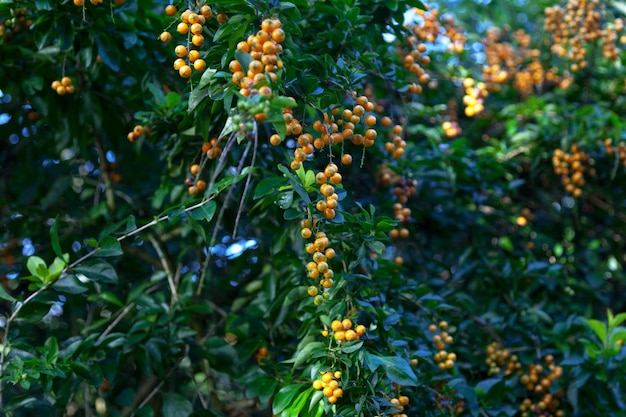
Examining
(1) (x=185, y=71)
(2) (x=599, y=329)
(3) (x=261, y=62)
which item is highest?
(3) (x=261, y=62)

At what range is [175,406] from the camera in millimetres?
2656

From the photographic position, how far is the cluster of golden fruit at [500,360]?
2873mm

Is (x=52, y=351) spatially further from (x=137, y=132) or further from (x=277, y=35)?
(x=277, y=35)

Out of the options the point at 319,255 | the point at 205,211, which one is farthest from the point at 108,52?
the point at 319,255

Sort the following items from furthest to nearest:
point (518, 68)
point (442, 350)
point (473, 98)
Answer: point (518, 68), point (473, 98), point (442, 350)

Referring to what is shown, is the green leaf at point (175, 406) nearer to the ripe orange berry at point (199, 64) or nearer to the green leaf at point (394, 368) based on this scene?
the green leaf at point (394, 368)

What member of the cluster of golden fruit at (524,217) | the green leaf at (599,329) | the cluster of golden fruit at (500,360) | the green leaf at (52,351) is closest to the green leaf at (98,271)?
the green leaf at (52,351)

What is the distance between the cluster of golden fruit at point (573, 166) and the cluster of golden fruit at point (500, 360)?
103cm

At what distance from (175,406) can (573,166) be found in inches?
84.2

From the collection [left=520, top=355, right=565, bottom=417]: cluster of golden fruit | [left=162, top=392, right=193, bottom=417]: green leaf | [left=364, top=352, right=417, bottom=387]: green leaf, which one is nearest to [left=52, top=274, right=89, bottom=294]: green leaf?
[left=162, top=392, right=193, bottom=417]: green leaf

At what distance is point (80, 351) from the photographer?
2.38 metres

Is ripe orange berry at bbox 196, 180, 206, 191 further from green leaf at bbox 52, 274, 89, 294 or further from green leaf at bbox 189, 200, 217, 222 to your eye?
green leaf at bbox 52, 274, 89, 294

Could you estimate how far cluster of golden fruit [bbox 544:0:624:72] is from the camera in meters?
3.54

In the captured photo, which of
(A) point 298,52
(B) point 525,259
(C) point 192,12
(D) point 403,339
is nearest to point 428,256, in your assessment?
(B) point 525,259
